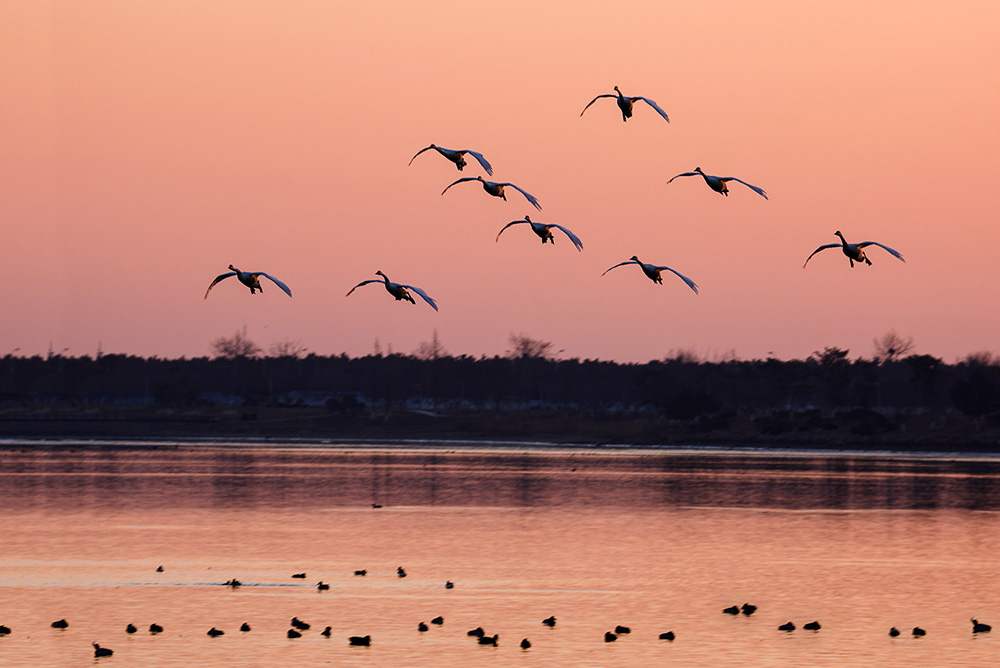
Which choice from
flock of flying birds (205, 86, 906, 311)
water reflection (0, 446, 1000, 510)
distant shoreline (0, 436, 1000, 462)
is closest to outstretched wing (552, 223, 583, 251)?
flock of flying birds (205, 86, 906, 311)

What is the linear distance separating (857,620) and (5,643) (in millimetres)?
22192

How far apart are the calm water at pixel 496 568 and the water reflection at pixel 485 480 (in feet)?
2.00

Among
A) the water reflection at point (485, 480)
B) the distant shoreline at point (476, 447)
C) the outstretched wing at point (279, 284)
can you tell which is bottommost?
the water reflection at point (485, 480)

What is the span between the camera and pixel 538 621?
3581 cm

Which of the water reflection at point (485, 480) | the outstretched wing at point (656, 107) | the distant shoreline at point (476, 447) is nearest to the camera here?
the outstretched wing at point (656, 107)

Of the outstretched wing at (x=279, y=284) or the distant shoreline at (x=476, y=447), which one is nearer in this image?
the outstretched wing at (x=279, y=284)

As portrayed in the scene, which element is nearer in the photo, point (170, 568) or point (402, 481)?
point (170, 568)

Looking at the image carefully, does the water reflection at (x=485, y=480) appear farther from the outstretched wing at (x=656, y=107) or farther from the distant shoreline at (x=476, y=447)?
the outstretched wing at (x=656, y=107)

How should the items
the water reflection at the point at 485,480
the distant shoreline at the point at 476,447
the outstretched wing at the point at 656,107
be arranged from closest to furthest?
the outstretched wing at the point at 656,107 → the water reflection at the point at 485,480 → the distant shoreline at the point at 476,447

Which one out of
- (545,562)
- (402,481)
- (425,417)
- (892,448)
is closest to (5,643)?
(545,562)

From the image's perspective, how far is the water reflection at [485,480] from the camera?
75688 mm

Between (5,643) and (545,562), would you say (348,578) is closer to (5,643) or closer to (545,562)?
(545,562)

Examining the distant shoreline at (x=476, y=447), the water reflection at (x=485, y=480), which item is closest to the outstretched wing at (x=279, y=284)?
the water reflection at (x=485, y=480)

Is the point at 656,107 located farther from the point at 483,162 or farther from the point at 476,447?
the point at 476,447
